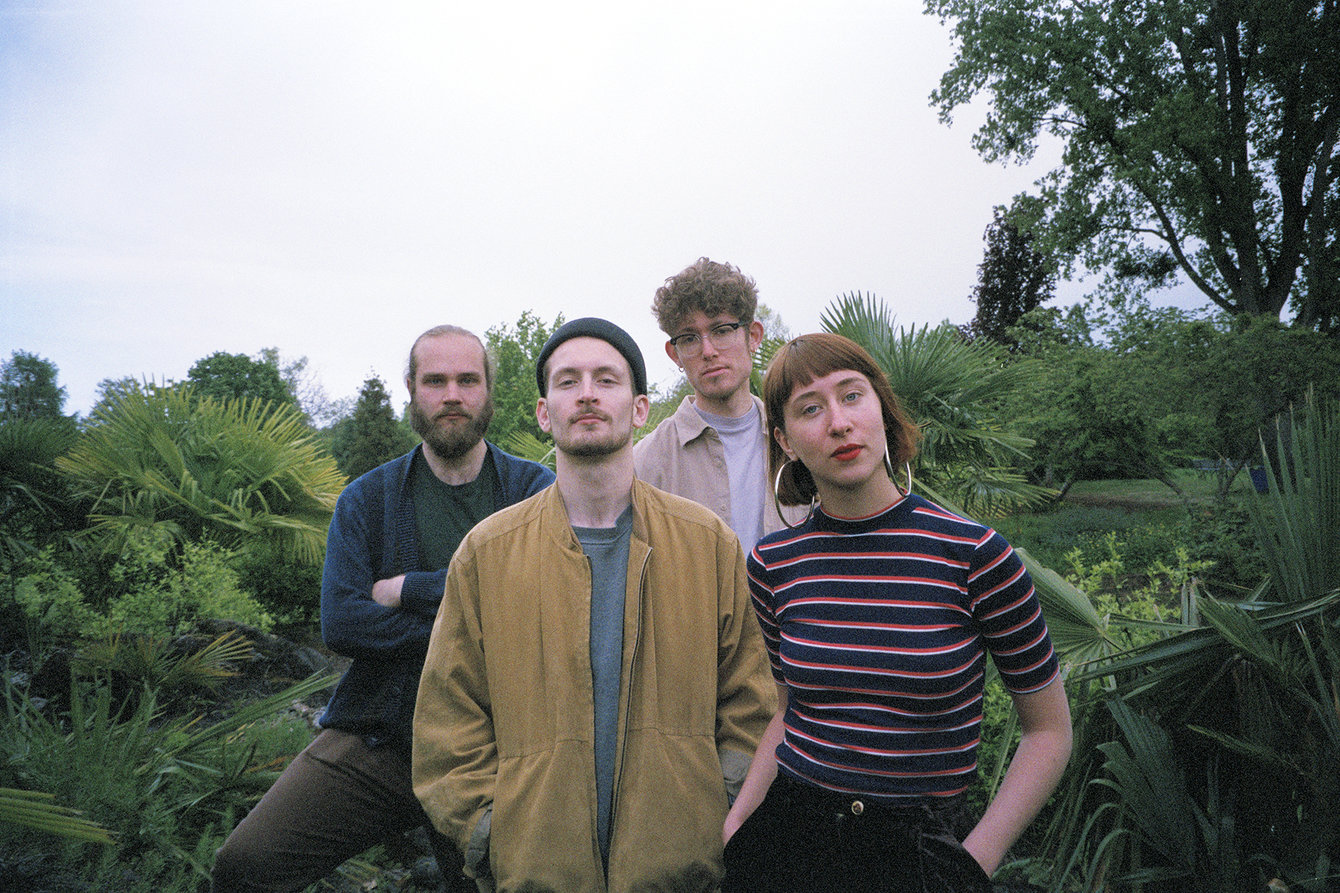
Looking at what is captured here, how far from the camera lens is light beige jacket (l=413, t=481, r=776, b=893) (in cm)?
193

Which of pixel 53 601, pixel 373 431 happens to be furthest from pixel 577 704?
pixel 373 431

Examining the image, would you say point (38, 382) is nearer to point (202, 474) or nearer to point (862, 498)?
point (202, 474)

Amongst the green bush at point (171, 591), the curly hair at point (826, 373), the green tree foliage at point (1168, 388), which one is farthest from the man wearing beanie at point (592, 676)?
the green tree foliage at point (1168, 388)

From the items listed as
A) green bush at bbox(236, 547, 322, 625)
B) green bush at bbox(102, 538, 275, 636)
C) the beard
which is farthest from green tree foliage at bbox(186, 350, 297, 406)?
the beard

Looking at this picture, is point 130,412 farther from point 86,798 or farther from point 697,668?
point 697,668

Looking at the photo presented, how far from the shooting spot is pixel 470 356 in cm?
318

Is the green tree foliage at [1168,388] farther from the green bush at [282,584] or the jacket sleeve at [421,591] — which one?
the green bush at [282,584]

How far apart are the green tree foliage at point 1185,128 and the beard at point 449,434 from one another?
55.1ft

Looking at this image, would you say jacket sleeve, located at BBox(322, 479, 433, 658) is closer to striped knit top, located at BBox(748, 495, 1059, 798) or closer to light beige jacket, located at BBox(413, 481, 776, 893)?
light beige jacket, located at BBox(413, 481, 776, 893)

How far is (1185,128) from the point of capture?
14.9m

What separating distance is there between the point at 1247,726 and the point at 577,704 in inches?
69.7

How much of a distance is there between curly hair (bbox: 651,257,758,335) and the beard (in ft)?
2.76

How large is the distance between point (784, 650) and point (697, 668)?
447 millimetres

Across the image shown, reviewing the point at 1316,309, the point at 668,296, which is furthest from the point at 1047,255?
the point at 668,296
